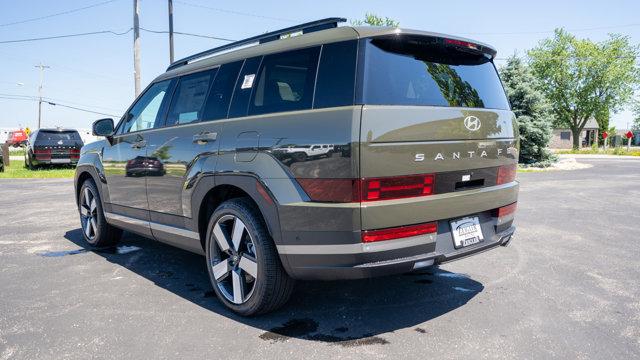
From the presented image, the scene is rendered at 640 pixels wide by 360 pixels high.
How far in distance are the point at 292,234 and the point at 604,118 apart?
6361 cm

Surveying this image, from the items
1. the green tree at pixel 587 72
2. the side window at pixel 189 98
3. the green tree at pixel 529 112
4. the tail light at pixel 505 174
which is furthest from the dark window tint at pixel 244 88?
the green tree at pixel 587 72

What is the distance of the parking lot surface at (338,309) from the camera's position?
2.84 metres

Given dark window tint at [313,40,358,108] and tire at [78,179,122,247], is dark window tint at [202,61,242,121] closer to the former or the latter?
dark window tint at [313,40,358,108]

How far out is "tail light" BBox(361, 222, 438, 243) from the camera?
2.69 meters

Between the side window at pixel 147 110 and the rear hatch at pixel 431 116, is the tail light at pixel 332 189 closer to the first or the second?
the rear hatch at pixel 431 116

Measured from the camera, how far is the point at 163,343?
292 centimetres

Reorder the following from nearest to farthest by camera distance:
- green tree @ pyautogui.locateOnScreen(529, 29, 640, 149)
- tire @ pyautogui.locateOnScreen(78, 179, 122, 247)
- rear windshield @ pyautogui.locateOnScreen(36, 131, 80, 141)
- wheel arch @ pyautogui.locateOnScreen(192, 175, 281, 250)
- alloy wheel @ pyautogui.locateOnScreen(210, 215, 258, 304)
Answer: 1. wheel arch @ pyautogui.locateOnScreen(192, 175, 281, 250)
2. alloy wheel @ pyautogui.locateOnScreen(210, 215, 258, 304)
3. tire @ pyautogui.locateOnScreen(78, 179, 122, 247)
4. rear windshield @ pyautogui.locateOnScreen(36, 131, 80, 141)
5. green tree @ pyautogui.locateOnScreen(529, 29, 640, 149)

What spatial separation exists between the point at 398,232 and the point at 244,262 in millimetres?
1178

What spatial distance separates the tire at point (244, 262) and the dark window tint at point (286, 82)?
2.35 feet

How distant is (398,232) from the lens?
2773mm

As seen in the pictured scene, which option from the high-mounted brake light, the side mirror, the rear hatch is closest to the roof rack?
the rear hatch

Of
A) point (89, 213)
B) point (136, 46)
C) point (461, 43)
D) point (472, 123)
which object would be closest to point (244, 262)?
point (472, 123)

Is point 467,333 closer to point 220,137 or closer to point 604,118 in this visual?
point 220,137

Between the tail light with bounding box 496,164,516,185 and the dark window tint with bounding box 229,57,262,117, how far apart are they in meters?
1.96
